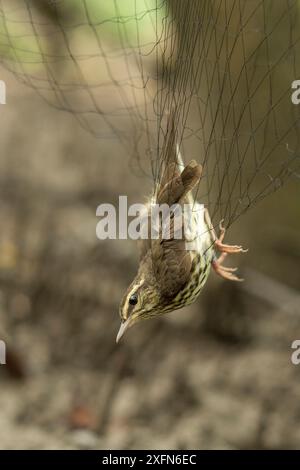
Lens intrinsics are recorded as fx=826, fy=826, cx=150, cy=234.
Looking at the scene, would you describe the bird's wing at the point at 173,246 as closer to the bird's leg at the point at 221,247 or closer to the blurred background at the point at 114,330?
the bird's leg at the point at 221,247

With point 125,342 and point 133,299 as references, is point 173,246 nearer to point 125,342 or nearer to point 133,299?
point 133,299

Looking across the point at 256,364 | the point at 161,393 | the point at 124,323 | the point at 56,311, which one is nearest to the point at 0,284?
the point at 56,311

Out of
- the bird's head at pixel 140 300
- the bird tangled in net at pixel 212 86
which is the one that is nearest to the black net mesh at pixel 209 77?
the bird tangled in net at pixel 212 86

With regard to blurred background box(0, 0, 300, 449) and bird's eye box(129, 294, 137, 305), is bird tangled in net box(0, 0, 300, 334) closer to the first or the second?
bird's eye box(129, 294, 137, 305)

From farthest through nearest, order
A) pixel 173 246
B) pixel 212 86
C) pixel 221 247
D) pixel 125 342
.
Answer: pixel 125 342
pixel 212 86
pixel 221 247
pixel 173 246

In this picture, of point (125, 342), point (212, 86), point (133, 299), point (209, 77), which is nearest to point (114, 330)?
point (125, 342)
